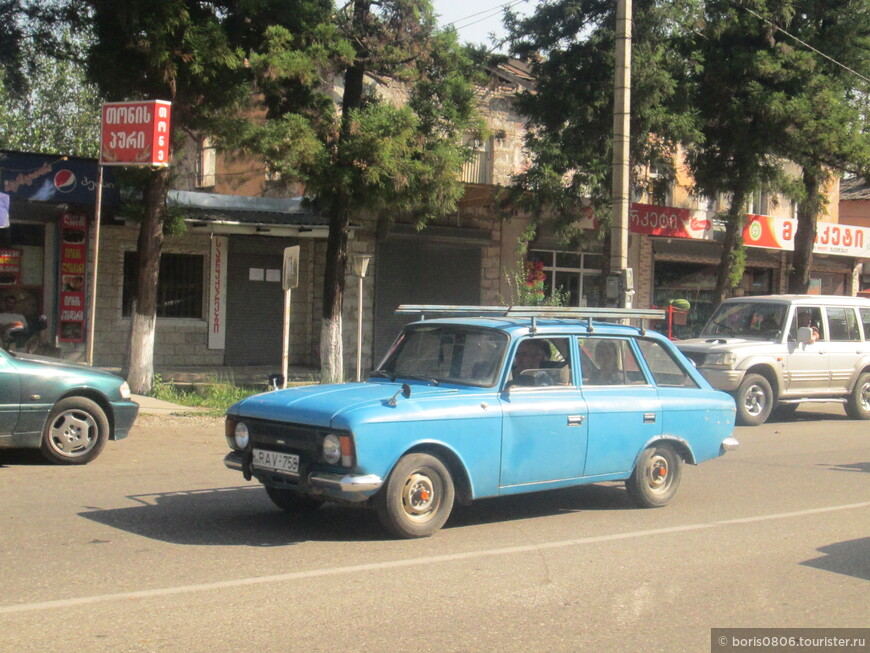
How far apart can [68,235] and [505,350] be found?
1343 cm

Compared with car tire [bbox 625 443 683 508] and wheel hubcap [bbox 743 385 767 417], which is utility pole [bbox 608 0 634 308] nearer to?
wheel hubcap [bbox 743 385 767 417]

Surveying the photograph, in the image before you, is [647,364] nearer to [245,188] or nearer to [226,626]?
[226,626]

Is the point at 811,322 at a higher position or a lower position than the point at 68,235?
lower

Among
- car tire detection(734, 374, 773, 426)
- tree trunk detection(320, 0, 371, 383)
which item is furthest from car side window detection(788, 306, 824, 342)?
tree trunk detection(320, 0, 371, 383)

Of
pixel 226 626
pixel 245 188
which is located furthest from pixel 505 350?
pixel 245 188

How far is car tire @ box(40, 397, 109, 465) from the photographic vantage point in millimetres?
9531

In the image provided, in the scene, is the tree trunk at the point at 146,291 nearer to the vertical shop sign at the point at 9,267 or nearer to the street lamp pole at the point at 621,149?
the vertical shop sign at the point at 9,267

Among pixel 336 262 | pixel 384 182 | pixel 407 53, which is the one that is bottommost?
pixel 336 262

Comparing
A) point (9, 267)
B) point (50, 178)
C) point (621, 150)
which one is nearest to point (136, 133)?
point (50, 178)

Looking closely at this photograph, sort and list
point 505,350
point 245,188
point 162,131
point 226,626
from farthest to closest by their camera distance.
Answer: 1. point 245,188
2. point 162,131
3. point 505,350
4. point 226,626

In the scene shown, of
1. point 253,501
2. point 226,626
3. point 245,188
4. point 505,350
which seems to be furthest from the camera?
point 245,188

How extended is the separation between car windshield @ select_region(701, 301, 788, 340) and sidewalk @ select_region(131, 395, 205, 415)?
8.65m

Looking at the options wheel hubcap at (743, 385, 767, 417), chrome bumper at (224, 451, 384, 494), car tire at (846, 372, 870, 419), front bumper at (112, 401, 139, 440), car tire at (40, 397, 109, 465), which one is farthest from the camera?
car tire at (846, 372, 870, 419)

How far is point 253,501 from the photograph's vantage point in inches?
316
